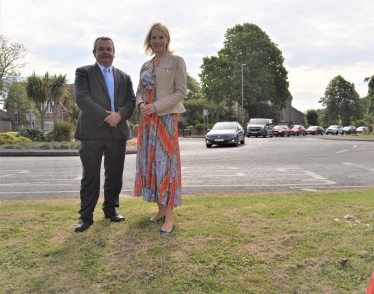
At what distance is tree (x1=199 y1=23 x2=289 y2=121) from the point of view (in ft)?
166

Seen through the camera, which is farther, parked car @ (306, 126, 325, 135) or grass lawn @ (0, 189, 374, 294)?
parked car @ (306, 126, 325, 135)


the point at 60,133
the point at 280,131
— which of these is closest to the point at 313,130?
the point at 280,131

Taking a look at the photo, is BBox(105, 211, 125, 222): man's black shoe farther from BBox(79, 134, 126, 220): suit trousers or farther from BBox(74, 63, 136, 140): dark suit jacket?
A: BBox(74, 63, 136, 140): dark suit jacket

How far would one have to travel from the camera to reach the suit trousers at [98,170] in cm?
394

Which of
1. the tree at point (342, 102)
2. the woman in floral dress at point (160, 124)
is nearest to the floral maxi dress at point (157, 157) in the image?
the woman in floral dress at point (160, 124)

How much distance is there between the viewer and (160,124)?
3826mm

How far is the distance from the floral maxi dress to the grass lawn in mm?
324

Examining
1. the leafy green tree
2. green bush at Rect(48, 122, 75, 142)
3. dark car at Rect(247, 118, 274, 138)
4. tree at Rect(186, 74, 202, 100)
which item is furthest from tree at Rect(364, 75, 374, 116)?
green bush at Rect(48, 122, 75, 142)

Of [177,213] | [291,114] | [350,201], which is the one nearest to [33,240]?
[177,213]

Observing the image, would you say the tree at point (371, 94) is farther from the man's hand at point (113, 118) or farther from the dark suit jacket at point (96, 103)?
the man's hand at point (113, 118)

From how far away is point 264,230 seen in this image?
11.5ft

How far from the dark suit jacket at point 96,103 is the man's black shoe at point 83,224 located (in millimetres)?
825

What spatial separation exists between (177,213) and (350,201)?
2.21 metres

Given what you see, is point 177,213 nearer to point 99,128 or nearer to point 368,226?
point 99,128
